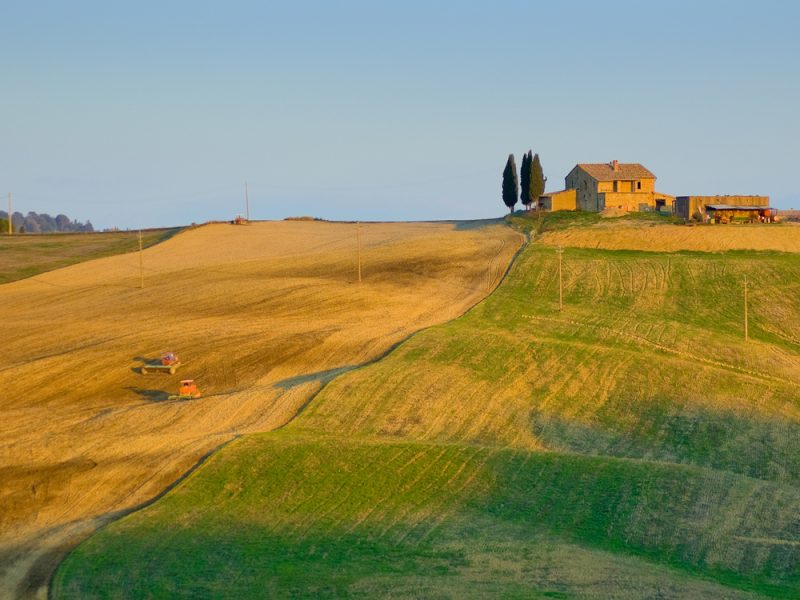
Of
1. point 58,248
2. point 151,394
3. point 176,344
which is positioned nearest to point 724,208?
point 58,248

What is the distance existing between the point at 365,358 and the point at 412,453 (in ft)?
65.1

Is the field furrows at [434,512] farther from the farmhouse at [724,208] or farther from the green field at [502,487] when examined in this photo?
the farmhouse at [724,208]

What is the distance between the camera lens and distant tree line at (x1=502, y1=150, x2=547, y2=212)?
120m

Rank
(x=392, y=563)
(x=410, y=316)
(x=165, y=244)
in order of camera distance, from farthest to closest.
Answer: (x=165, y=244), (x=410, y=316), (x=392, y=563)

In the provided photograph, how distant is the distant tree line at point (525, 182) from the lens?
120188mm

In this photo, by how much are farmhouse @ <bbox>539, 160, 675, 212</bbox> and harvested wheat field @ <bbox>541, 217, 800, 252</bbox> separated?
31.4 feet

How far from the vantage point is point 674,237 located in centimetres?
10325

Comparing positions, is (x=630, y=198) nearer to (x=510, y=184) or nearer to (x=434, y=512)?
(x=510, y=184)

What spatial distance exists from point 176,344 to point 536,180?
6445 centimetres

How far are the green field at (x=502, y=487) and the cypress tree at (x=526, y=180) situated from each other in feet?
167

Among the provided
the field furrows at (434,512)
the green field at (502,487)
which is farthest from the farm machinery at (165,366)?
the field furrows at (434,512)

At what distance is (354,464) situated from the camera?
41375 mm

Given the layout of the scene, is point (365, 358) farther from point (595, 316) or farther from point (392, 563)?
point (392, 563)

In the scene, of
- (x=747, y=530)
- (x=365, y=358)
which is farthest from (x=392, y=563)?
(x=365, y=358)
